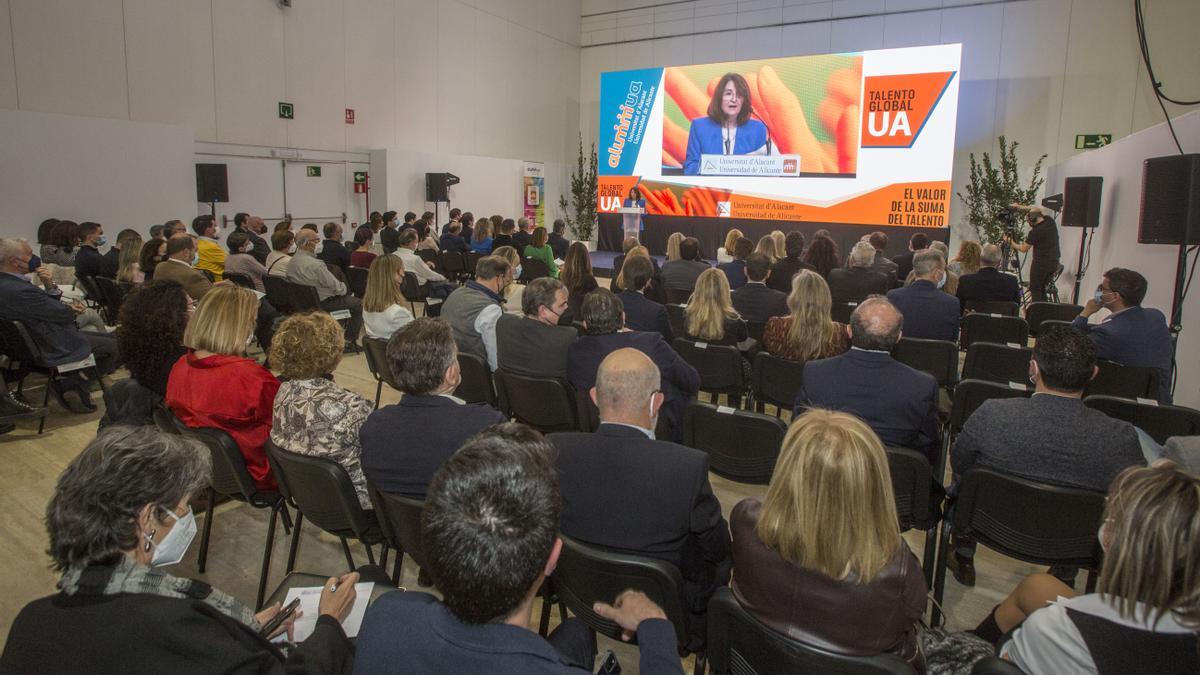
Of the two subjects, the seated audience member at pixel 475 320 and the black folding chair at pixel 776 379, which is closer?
the black folding chair at pixel 776 379

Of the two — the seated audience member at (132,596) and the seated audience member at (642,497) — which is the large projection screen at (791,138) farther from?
the seated audience member at (132,596)

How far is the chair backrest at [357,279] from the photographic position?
770cm

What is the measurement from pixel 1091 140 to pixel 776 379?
432 inches

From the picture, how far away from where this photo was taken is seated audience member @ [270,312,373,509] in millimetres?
2643

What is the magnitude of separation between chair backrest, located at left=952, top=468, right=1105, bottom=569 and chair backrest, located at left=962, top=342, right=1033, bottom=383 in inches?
78.6

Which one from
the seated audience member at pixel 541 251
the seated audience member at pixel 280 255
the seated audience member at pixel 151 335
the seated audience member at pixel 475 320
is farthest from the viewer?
the seated audience member at pixel 541 251

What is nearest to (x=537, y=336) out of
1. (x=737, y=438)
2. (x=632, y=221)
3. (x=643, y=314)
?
(x=643, y=314)

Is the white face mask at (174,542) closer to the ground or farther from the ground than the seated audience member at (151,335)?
closer to the ground

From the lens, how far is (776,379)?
4.04m

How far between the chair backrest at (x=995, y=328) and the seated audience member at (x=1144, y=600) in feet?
13.4

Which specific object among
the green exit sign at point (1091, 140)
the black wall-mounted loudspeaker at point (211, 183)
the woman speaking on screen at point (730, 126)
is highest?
the woman speaking on screen at point (730, 126)

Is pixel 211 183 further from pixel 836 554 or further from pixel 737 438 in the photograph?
pixel 836 554

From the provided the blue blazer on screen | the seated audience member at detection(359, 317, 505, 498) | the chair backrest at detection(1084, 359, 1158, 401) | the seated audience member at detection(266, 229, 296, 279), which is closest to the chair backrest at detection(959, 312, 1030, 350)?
the chair backrest at detection(1084, 359, 1158, 401)

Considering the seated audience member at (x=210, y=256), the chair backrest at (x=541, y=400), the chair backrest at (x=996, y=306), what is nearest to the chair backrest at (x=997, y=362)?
the chair backrest at (x=996, y=306)
